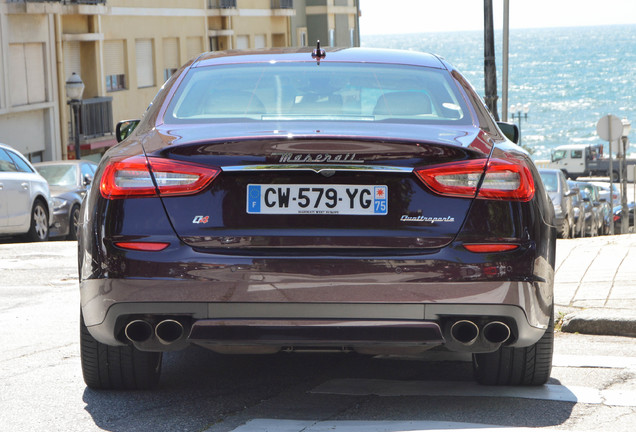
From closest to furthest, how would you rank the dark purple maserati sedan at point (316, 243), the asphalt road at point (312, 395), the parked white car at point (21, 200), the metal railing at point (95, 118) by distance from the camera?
the dark purple maserati sedan at point (316, 243)
the asphalt road at point (312, 395)
the parked white car at point (21, 200)
the metal railing at point (95, 118)

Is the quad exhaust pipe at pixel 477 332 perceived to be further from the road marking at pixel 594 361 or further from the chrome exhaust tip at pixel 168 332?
the road marking at pixel 594 361

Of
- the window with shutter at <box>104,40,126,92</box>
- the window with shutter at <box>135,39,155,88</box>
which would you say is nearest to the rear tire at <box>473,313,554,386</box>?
the window with shutter at <box>104,40,126,92</box>

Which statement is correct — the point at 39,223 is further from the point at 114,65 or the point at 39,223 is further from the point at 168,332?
the point at 114,65

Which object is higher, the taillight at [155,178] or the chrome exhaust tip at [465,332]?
the taillight at [155,178]

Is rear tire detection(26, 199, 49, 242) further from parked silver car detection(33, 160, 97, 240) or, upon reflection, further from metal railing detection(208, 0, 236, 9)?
metal railing detection(208, 0, 236, 9)

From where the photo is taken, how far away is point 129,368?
533 centimetres

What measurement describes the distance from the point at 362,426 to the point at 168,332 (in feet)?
2.76

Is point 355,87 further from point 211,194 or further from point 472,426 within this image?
point 472,426

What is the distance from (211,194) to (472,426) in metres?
1.36

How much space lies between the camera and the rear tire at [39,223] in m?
16.4

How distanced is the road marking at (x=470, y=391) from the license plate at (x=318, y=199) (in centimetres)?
115

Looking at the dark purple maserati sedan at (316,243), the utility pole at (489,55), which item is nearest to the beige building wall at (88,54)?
the utility pole at (489,55)

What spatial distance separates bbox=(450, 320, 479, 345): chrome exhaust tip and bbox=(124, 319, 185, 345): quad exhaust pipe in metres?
1.04

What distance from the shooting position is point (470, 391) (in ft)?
17.9
